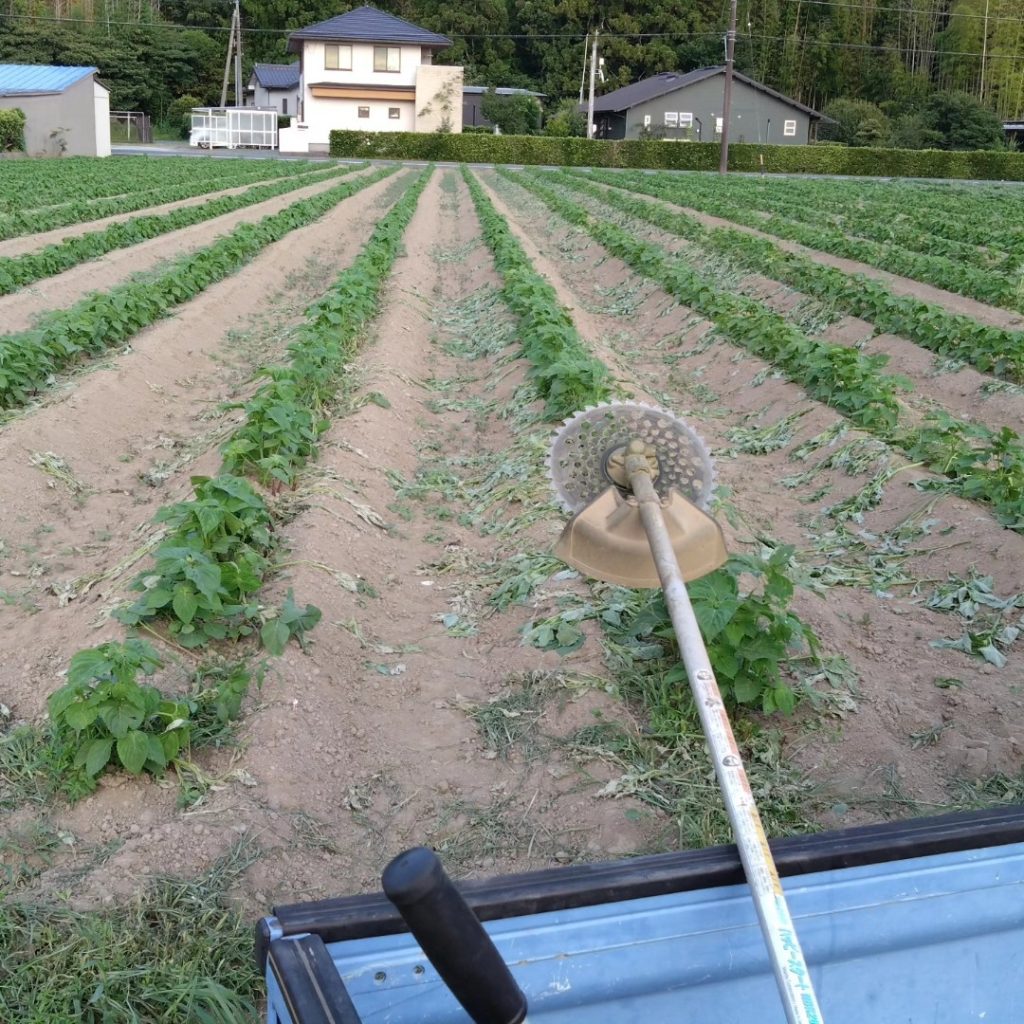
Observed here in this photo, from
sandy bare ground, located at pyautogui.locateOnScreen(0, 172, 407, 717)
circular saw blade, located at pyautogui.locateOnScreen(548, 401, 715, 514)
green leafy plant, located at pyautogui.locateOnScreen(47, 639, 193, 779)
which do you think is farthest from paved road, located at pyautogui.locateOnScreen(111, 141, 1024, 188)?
circular saw blade, located at pyautogui.locateOnScreen(548, 401, 715, 514)

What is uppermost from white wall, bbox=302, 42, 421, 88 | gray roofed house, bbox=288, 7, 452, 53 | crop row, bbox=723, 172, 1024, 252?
gray roofed house, bbox=288, 7, 452, 53

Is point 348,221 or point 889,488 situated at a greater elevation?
point 348,221

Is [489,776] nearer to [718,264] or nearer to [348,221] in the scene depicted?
[718,264]

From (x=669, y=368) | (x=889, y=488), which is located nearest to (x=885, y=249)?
(x=669, y=368)

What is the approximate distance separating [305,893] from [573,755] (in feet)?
3.73

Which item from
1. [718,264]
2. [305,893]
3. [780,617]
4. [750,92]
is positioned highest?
[750,92]

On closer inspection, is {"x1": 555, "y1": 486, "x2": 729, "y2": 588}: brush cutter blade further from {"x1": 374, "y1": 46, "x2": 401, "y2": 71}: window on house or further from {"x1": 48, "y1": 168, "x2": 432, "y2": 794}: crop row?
{"x1": 374, "y1": 46, "x2": 401, "y2": 71}: window on house

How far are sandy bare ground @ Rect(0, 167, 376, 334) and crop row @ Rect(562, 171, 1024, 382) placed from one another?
26.3 feet

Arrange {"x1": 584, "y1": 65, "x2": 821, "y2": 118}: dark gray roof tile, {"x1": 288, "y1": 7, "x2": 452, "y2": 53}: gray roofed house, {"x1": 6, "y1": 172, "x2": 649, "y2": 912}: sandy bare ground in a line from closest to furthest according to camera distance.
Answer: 1. {"x1": 6, "y1": 172, "x2": 649, "y2": 912}: sandy bare ground
2. {"x1": 288, "y1": 7, "x2": 452, "y2": 53}: gray roofed house
3. {"x1": 584, "y1": 65, "x2": 821, "y2": 118}: dark gray roof tile

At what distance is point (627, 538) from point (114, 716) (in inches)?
80.1

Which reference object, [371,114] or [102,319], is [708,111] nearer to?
[371,114]

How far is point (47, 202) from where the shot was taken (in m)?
22.9

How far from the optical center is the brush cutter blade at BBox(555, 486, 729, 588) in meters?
2.56

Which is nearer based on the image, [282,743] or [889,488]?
[282,743]
